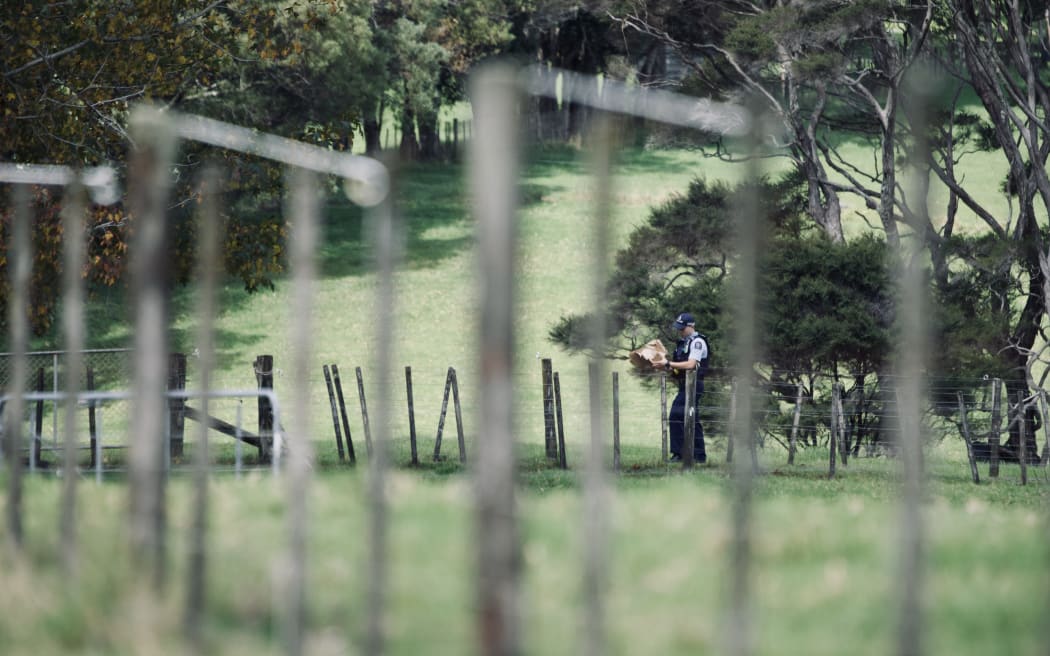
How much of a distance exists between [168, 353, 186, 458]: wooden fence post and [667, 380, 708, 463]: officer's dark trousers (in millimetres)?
5564

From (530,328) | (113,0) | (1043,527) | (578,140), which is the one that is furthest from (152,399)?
(578,140)

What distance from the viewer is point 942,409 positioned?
19703 millimetres

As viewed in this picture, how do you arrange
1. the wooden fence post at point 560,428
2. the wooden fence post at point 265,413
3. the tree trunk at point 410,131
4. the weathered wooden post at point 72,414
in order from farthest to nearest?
1. the tree trunk at point 410,131
2. the wooden fence post at point 560,428
3. the wooden fence post at point 265,413
4. the weathered wooden post at point 72,414

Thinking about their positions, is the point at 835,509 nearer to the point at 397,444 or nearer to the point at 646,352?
the point at 646,352

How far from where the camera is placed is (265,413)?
15.8m

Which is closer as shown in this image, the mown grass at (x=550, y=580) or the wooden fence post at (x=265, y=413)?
the mown grass at (x=550, y=580)

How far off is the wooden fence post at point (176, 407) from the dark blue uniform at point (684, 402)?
5568 mm

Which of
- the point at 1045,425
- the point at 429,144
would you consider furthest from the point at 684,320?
the point at 429,144

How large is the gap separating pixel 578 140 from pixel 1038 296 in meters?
32.9

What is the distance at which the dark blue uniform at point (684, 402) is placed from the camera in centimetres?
1614

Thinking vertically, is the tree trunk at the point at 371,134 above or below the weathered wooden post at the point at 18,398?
above

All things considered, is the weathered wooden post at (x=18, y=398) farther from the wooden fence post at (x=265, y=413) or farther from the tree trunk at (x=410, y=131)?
the tree trunk at (x=410, y=131)

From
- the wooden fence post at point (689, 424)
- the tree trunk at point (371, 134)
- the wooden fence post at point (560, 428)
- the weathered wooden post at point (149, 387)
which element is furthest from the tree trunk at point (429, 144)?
the weathered wooden post at point (149, 387)

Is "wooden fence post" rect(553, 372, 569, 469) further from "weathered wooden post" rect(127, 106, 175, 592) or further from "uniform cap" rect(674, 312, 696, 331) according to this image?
"weathered wooden post" rect(127, 106, 175, 592)
